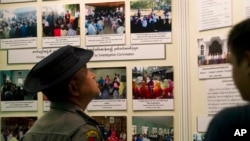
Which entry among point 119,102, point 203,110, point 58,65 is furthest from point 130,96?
point 58,65

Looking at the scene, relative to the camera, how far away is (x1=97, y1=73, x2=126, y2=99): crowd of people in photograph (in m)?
2.49

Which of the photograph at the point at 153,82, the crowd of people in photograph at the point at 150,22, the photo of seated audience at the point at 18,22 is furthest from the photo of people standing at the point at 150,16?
the photo of seated audience at the point at 18,22

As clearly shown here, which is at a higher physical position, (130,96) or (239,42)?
(239,42)

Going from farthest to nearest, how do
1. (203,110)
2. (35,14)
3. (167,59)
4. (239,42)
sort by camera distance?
(35,14) → (167,59) → (203,110) → (239,42)

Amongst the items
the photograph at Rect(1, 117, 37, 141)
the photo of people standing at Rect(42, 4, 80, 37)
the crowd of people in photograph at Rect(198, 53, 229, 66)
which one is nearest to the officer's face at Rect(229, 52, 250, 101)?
the crowd of people in photograph at Rect(198, 53, 229, 66)

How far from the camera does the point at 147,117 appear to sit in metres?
2.44

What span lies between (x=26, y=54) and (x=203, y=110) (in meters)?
1.18

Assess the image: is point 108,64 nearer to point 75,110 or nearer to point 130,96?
point 130,96

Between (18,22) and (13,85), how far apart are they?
409 millimetres

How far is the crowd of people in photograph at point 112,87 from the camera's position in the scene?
2486 mm

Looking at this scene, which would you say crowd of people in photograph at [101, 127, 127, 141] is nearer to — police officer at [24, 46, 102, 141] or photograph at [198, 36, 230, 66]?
photograph at [198, 36, 230, 66]

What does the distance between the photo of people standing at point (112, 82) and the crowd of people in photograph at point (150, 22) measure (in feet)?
0.86

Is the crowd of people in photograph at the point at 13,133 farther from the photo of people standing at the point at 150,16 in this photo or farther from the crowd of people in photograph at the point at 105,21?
the photo of people standing at the point at 150,16

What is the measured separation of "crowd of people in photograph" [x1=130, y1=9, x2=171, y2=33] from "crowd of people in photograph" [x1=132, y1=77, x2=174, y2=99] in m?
0.29
